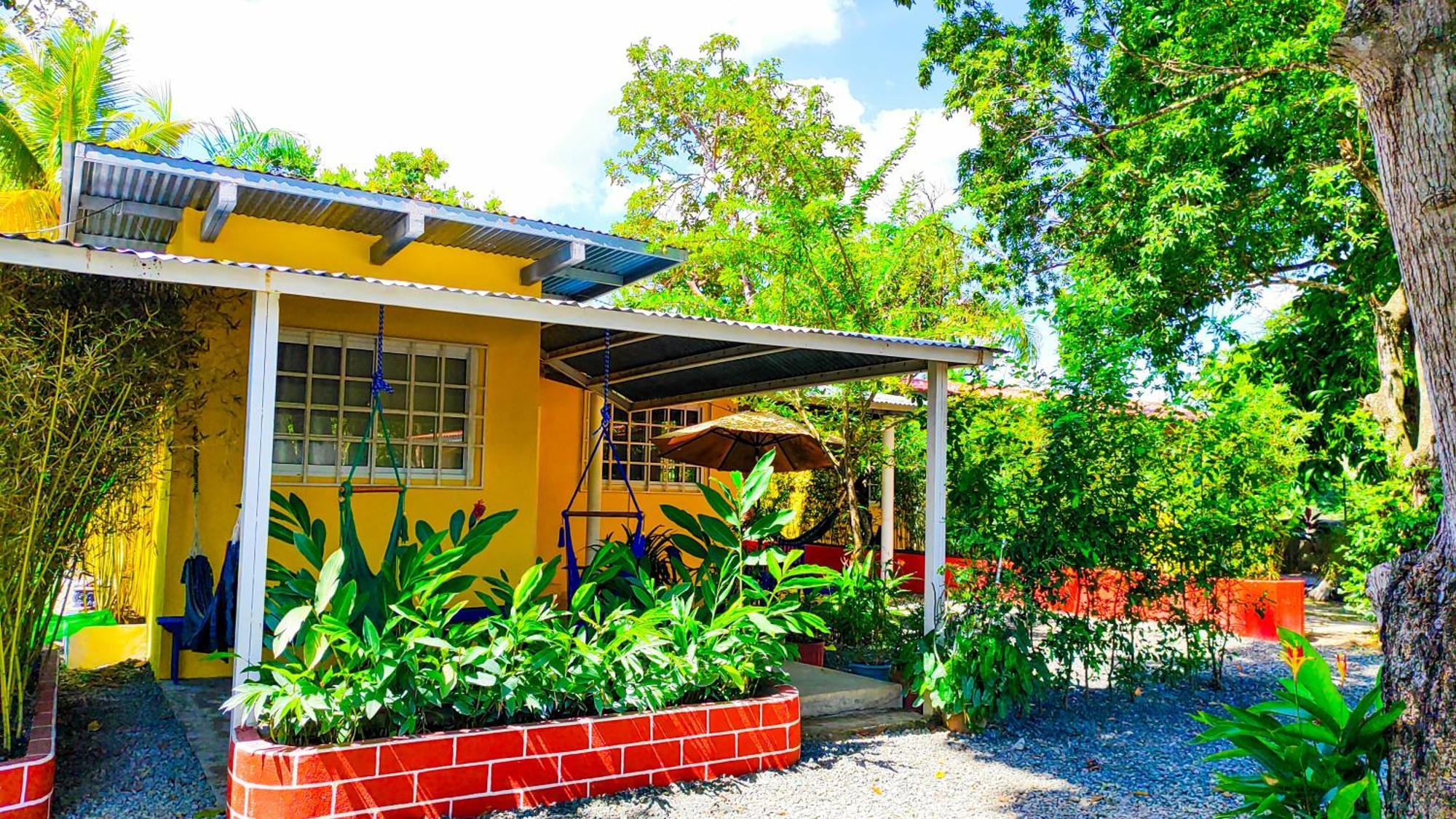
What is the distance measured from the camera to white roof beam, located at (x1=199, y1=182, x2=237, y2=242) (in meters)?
5.82

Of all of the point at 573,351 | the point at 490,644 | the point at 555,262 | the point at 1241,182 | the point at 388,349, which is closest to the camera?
the point at 490,644

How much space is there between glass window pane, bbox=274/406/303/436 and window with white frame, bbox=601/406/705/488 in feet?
16.6

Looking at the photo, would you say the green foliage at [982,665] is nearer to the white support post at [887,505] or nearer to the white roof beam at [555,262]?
the white roof beam at [555,262]

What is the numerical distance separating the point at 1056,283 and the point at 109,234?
11311 millimetres

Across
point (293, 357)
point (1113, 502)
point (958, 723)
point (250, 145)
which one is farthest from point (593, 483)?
point (250, 145)

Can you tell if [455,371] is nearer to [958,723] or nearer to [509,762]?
[509,762]

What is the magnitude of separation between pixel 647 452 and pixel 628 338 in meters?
5.45

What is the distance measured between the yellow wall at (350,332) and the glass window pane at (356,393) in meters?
0.36

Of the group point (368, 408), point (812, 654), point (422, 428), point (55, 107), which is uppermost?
point (55, 107)

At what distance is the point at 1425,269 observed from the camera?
3.35 meters

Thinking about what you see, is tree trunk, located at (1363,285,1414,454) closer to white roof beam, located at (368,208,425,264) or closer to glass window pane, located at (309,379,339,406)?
white roof beam, located at (368,208,425,264)

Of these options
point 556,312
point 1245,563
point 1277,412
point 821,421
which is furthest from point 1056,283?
point 556,312

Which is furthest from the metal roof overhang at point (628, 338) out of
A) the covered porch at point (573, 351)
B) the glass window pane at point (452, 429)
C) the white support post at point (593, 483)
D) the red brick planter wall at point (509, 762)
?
the red brick planter wall at point (509, 762)

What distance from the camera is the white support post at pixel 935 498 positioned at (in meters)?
6.40
